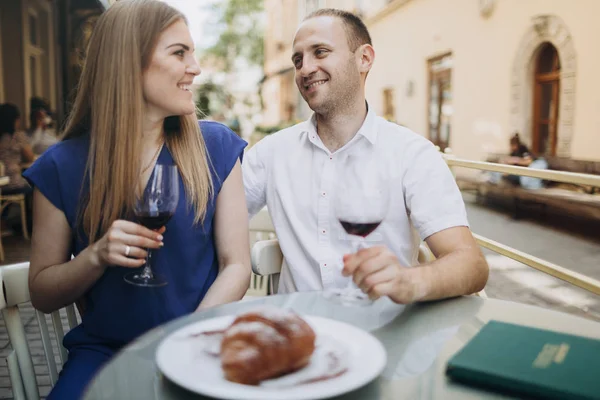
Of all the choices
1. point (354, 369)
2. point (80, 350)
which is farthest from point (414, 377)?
point (80, 350)

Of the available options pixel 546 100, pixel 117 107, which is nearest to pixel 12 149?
pixel 117 107

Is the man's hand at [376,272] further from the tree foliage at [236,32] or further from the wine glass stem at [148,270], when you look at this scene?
the tree foliage at [236,32]

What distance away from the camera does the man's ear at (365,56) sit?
239 centimetres

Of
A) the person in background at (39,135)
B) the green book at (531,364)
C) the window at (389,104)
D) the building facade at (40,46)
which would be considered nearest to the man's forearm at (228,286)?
the green book at (531,364)

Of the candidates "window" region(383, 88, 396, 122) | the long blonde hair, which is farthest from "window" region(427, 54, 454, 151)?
the long blonde hair

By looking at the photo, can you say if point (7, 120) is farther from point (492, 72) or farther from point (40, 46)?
point (492, 72)

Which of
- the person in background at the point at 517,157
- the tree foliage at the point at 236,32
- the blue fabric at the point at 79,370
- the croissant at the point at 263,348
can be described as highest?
the tree foliage at the point at 236,32

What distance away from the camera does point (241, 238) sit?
1798mm

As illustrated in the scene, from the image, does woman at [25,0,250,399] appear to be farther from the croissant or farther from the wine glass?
the croissant

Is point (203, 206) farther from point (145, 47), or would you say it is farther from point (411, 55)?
point (411, 55)

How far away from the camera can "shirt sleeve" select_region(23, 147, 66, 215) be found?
159 centimetres

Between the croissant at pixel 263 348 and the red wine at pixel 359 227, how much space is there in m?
0.49

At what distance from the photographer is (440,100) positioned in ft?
44.4

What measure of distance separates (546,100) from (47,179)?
391 inches
